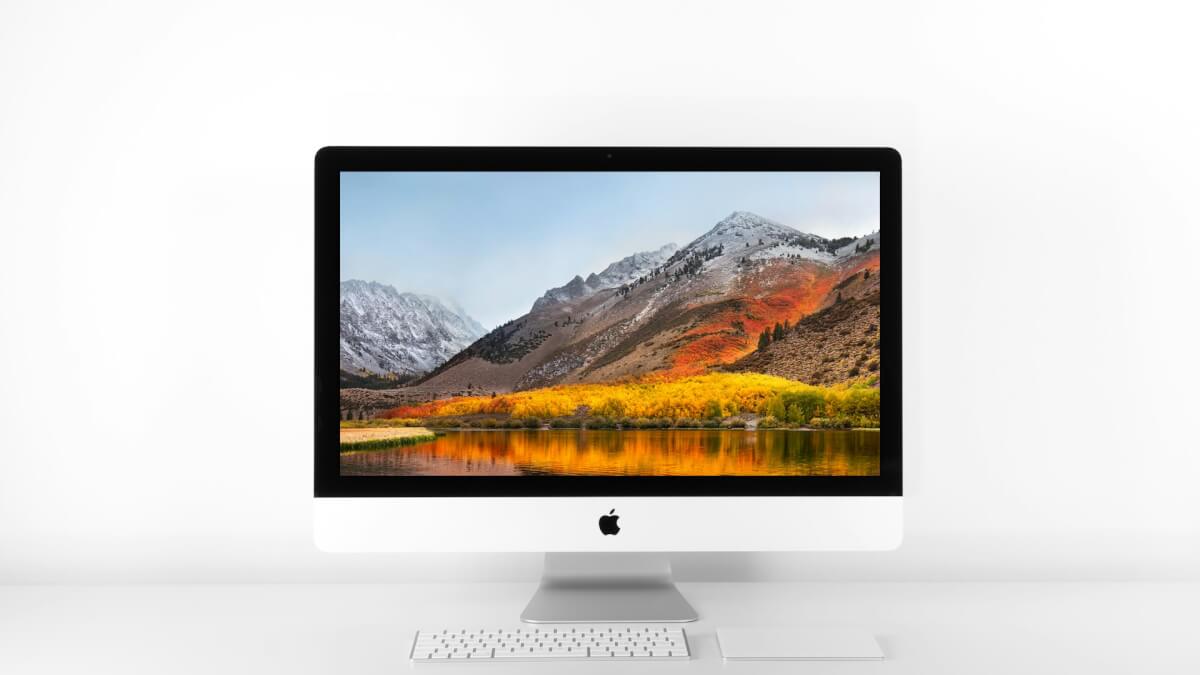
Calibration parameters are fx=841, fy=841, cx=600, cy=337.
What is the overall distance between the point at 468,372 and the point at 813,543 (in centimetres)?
64

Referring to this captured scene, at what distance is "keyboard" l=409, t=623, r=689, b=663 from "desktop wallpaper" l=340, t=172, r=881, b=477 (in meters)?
0.25

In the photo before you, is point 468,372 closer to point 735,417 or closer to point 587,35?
point 735,417

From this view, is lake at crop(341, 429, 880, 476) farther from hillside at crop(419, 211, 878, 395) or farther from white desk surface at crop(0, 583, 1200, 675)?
white desk surface at crop(0, 583, 1200, 675)

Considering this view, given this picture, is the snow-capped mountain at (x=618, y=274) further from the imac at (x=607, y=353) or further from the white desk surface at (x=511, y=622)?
the white desk surface at (x=511, y=622)

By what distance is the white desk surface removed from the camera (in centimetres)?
124

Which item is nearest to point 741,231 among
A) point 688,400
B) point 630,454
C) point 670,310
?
point 670,310

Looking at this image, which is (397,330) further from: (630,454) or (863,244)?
(863,244)

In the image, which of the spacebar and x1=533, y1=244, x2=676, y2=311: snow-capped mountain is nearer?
the spacebar

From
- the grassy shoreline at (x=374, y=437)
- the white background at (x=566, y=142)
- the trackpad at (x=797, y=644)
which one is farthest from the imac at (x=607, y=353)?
the white background at (x=566, y=142)

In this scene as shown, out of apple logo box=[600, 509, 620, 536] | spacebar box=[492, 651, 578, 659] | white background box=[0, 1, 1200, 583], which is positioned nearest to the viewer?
spacebar box=[492, 651, 578, 659]

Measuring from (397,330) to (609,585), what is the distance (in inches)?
22.9

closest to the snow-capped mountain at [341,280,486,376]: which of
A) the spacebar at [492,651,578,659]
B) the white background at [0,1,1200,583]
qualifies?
the white background at [0,1,1200,583]

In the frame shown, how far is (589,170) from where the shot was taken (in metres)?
1.42
